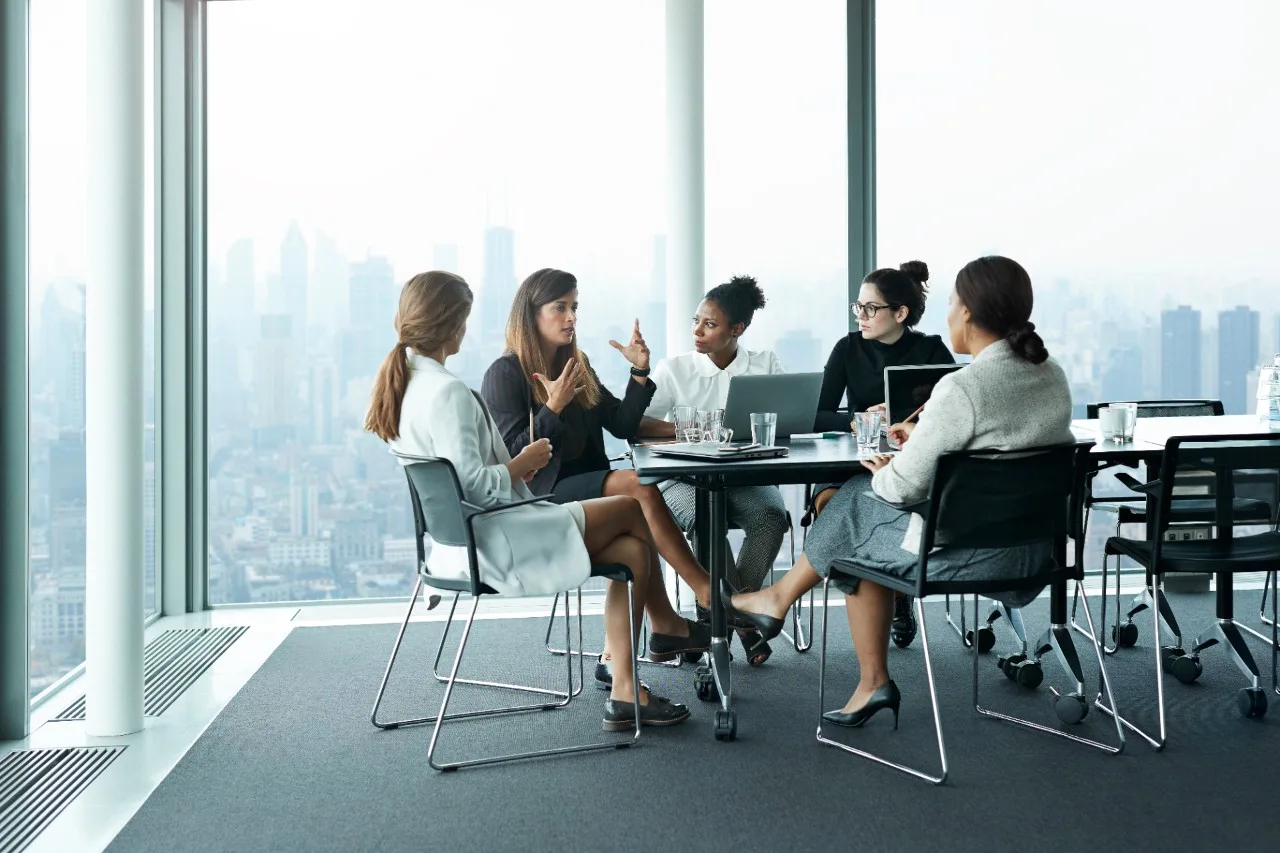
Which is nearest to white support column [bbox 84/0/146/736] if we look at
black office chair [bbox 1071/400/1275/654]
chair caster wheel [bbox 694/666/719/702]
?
chair caster wheel [bbox 694/666/719/702]

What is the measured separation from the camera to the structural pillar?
10.8 feet

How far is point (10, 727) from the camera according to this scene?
3422mm

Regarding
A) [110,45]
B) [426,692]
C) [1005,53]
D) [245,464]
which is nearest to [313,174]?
[245,464]

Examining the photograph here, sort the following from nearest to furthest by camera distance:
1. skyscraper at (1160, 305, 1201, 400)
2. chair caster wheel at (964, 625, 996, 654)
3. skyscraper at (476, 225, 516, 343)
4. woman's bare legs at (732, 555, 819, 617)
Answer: woman's bare legs at (732, 555, 819, 617), chair caster wheel at (964, 625, 996, 654), skyscraper at (476, 225, 516, 343), skyscraper at (1160, 305, 1201, 400)

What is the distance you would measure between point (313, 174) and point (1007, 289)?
3225 mm

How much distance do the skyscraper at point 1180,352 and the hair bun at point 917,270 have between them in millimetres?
1535

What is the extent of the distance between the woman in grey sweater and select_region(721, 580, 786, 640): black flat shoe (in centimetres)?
44

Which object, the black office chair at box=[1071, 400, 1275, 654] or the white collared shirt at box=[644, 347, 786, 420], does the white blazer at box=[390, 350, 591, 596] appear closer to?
the white collared shirt at box=[644, 347, 786, 420]

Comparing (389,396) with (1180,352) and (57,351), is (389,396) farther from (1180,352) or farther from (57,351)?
(1180,352)

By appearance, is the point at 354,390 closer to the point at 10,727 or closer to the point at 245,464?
the point at 245,464

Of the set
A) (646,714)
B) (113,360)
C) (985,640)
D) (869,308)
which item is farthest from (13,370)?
(985,640)

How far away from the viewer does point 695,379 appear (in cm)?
474

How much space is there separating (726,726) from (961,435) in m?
1.05

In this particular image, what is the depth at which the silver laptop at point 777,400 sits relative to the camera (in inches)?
149
